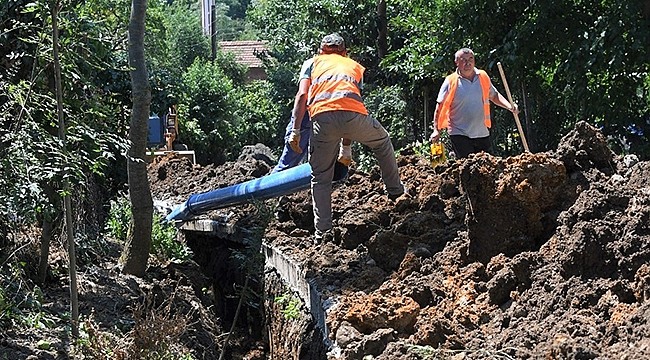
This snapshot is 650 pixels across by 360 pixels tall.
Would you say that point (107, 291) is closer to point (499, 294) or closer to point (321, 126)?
point (321, 126)

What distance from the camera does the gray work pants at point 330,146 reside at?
8289mm

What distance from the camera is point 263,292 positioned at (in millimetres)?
9688

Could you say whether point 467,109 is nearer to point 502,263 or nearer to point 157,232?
point 157,232

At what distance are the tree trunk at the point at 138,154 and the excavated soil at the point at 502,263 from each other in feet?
5.78

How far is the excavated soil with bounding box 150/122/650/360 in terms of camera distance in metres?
4.69

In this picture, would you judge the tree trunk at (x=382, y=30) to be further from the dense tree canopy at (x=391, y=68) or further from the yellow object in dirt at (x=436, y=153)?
the yellow object in dirt at (x=436, y=153)

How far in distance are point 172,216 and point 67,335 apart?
4999 millimetres

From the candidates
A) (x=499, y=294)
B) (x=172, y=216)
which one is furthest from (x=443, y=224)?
(x=172, y=216)

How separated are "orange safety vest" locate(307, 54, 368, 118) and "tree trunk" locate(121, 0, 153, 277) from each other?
1.90m

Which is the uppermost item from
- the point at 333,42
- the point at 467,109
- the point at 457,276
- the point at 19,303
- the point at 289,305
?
the point at 333,42

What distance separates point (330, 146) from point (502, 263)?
2801mm

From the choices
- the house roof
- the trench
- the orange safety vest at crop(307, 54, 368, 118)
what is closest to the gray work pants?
the orange safety vest at crop(307, 54, 368, 118)

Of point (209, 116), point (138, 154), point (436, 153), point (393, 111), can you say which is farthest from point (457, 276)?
point (209, 116)

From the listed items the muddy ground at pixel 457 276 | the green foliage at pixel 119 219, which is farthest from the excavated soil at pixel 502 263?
the green foliage at pixel 119 219
